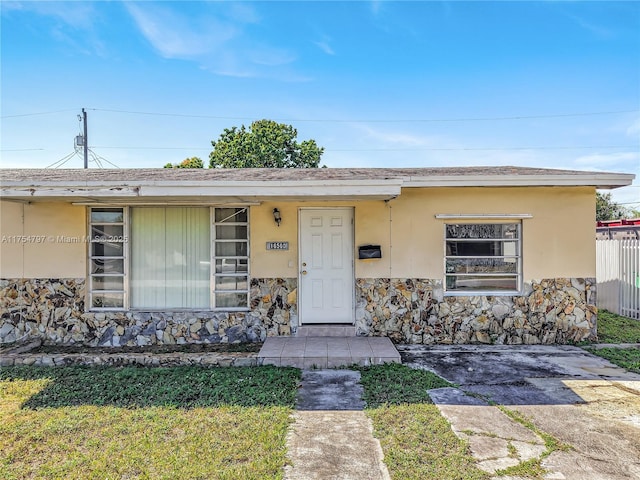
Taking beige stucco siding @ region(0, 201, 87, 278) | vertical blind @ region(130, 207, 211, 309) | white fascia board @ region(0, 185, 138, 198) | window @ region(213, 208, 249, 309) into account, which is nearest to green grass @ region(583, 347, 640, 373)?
window @ region(213, 208, 249, 309)

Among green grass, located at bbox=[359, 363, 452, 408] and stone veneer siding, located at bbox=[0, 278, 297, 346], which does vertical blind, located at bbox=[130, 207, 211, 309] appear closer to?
stone veneer siding, located at bbox=[0, 278, 297, 346]

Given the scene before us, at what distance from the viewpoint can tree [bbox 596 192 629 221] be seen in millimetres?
33469

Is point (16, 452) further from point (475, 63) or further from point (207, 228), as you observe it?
point (475, 63)

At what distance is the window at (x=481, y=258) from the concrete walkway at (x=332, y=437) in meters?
3.04

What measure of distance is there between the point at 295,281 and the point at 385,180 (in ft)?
8.14

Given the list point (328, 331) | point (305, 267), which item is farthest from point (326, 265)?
point (328, 331)

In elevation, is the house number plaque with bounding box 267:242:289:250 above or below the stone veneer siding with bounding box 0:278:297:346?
above

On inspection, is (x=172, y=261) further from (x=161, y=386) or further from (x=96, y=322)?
(x=161, y=386)

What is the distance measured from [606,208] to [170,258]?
3935 centimetres

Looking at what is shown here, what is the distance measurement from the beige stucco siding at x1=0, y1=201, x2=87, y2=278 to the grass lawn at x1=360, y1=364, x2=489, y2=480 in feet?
17.8

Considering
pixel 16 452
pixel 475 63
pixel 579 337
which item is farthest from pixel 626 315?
pixel 16 452

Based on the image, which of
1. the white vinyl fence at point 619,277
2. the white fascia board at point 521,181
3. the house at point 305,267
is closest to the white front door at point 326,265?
the house at point 305,267

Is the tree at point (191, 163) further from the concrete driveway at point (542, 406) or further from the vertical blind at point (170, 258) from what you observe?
the concrete driveway at point (542, 406)

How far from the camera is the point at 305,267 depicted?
670cm
